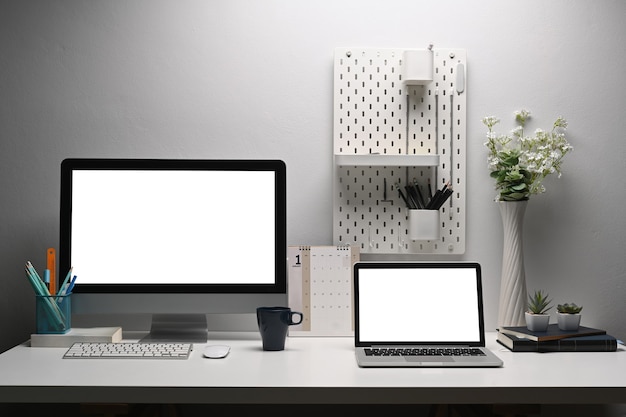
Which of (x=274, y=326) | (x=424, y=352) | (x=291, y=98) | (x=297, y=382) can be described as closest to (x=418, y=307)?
(x=424, y=352)

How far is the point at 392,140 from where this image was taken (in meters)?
1.98

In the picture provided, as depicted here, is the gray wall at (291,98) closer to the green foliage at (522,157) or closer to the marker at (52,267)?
the green foliage at (522,157)

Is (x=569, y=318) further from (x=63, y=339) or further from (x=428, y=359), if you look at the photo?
(x=63, y=339)

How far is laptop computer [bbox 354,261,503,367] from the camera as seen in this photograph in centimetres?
170

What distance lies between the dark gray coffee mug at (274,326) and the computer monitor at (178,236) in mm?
83

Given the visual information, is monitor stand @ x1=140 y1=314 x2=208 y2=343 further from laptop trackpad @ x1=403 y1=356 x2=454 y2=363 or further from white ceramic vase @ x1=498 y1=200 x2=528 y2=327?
white ceramic vase @ x1=498 y1=200 x2=528 y2=327

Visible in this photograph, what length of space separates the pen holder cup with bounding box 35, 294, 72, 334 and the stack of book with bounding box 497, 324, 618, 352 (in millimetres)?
1198

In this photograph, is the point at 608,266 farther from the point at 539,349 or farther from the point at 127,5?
the point at 127,5

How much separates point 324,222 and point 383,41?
1.95ft

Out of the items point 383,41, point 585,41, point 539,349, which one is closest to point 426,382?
point 539,349

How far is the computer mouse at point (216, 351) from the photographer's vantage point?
5.16 ft

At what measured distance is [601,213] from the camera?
2.02m

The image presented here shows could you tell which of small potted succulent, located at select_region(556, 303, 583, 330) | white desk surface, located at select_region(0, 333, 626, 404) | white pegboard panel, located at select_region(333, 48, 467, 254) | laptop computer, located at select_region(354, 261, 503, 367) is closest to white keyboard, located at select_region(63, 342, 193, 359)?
white desk surface, located at select_region(0, 333, 626, 404)
